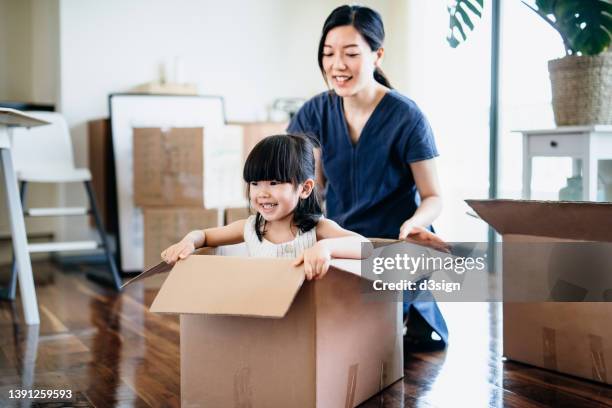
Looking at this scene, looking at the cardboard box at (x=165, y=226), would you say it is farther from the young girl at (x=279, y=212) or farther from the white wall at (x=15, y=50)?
the young girl at (x=279, y=212)

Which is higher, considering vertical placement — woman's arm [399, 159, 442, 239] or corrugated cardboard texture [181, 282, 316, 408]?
woman's arm [399, 159, 442, 239]

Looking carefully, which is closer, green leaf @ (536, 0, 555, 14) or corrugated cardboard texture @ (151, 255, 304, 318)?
corrugated cardboard texture @ (151, 255, 304, 318)

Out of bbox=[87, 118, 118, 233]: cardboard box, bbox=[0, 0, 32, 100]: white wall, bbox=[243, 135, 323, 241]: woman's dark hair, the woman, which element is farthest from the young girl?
bbox=[0, 0, 32, 100]: white wall

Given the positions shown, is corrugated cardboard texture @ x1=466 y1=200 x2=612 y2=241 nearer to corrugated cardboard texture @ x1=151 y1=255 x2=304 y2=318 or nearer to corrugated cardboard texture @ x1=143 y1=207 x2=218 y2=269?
corrugated cardboard texture @ x1=151 y1=255 x2=304 y2=318

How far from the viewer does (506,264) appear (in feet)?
6.27

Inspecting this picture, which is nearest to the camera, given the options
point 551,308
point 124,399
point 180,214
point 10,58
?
point 124,399

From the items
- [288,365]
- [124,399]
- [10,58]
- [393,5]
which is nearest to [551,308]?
[288,365]

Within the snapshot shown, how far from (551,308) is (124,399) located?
1.08 m

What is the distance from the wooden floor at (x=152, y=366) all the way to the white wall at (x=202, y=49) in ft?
5.09

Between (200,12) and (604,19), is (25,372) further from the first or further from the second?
(200,12)

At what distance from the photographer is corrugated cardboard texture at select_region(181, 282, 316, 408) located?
1.42 metres

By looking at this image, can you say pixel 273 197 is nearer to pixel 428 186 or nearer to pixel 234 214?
pixel 428 186

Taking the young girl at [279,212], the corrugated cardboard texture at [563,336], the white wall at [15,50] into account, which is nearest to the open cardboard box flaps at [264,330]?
the young girl at [279,212]

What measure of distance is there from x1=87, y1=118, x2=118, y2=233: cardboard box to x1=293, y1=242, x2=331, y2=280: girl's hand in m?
2.61
